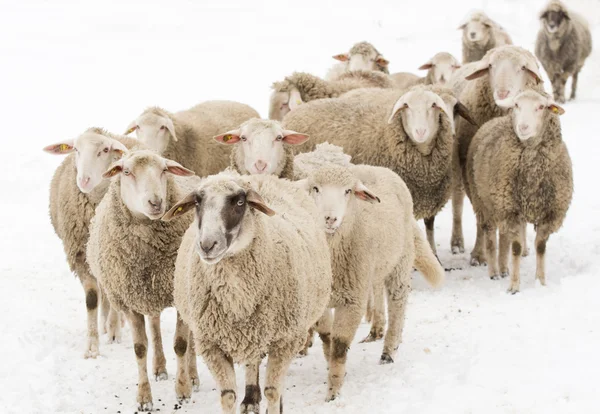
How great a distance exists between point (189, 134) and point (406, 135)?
2385 millimetres

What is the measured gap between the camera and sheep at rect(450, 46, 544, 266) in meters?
9.29

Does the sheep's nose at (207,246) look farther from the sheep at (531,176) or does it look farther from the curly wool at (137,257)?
the sheep at (531,176)

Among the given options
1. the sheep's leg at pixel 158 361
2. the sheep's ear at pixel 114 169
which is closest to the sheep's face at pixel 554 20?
the sheep's leg at pixel 158 361

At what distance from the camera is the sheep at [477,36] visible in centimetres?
1290

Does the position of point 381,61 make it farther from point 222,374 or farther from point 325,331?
point 222,374

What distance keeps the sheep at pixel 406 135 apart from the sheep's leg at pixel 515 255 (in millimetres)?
964

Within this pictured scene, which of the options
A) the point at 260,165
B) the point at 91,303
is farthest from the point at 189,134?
the point at 91,303

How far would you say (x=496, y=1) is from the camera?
24250mm

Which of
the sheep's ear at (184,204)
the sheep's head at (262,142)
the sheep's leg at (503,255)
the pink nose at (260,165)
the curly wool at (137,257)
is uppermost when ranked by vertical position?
the sheep's ear at (184,204)

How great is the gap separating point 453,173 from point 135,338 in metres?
4.75

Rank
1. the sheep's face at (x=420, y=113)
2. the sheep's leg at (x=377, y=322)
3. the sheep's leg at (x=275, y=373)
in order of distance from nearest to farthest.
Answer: the sheep's leg at (x=275, y=373), the sheep's leg at (x=377, y=322), the sheep's face at (x=420, y=113)

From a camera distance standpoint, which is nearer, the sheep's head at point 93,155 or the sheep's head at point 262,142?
the sheep's head at point 93,155

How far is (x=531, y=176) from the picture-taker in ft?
26.8

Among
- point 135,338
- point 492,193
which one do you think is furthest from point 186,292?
point 492,193
